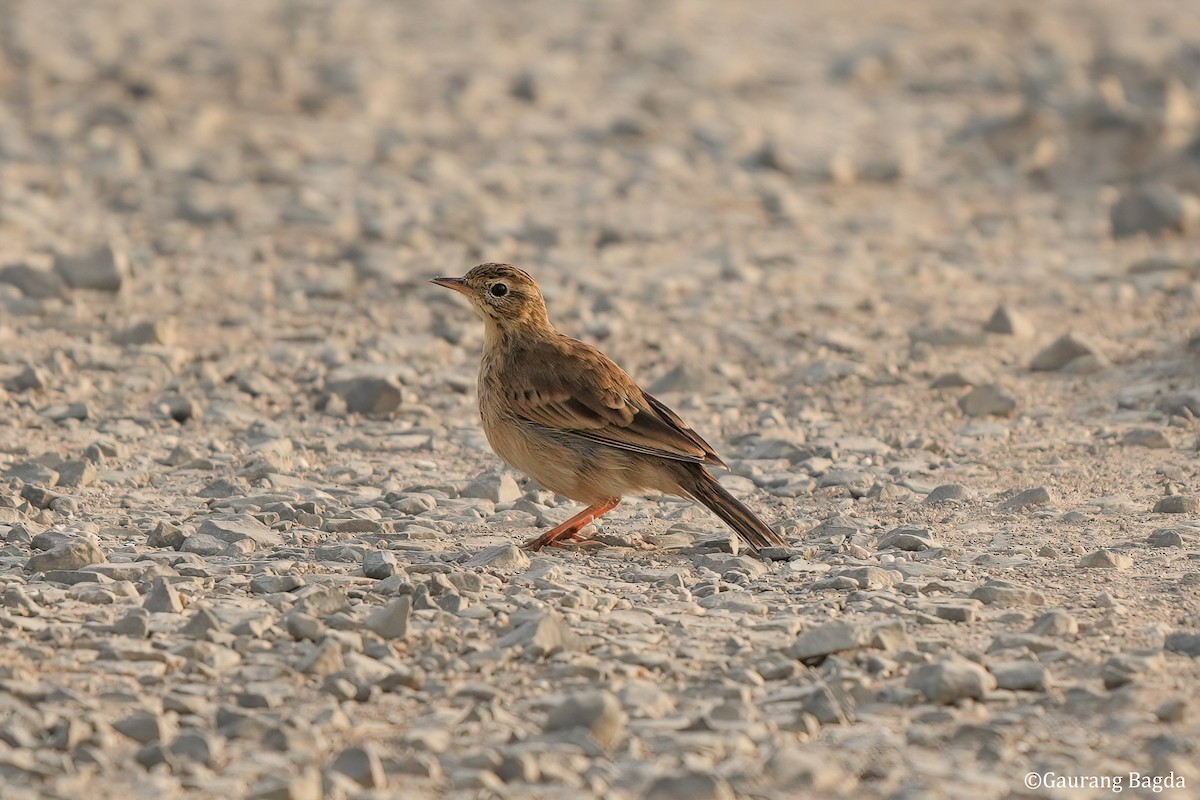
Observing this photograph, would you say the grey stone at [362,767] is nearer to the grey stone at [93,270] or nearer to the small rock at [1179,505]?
the small rock at [1179,505]

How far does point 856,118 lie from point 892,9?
610cm

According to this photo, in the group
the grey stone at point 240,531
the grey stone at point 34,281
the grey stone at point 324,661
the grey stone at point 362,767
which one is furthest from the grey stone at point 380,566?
the grey stone at point 34,281

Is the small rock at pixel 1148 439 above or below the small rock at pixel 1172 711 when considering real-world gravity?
above

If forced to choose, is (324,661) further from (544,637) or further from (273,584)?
(273,584)

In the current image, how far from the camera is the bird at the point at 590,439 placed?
24.9 ft

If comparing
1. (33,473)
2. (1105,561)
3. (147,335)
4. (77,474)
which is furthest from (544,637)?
(147,335)

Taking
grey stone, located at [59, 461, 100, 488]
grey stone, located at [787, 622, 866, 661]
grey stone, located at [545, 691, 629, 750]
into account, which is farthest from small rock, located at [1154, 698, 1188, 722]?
grey stone, located at [59, 461, 100, 488]

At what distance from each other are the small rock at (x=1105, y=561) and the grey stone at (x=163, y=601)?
3542mm

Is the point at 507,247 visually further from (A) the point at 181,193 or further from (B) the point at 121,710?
(B) the point at 121,710

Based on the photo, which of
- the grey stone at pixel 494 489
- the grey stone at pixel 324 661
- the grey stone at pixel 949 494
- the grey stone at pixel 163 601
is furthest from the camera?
the grey stone at pixel 494 489

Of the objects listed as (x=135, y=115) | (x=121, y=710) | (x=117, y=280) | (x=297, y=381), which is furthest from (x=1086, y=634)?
(x=135, y=115)

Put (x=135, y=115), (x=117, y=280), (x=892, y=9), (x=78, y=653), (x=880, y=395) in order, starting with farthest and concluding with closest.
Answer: (x=892, y=9), (x=135, y=115), (x=117, y=280), (x=880, y=395), (x=78, y=653)

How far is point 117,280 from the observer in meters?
11.7

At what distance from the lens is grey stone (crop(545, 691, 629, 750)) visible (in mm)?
5441
